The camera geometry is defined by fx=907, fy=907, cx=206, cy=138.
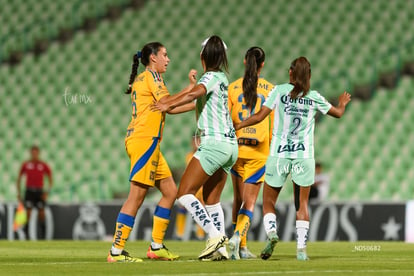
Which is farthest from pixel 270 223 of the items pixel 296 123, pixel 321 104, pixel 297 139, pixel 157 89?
pixel 157 89

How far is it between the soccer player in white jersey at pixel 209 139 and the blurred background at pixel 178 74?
30.1 ft

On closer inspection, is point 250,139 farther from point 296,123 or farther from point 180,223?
point 180,223

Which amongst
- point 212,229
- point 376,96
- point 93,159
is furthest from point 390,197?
point 212,229

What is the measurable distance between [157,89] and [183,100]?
0.52m

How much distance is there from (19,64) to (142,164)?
1387cm

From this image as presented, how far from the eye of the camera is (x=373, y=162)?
56.9ft

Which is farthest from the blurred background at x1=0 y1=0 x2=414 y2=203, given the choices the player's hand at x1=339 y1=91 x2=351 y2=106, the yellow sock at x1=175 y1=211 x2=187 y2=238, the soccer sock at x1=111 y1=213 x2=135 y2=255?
the soccer sock at x1=111 y1=213 x2=135 y2=255

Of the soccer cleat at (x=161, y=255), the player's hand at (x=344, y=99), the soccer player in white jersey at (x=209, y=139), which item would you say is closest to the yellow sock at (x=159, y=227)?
the soccer cleat at (x=161, y=255)

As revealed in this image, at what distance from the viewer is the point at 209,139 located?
7816mm

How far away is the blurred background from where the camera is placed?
695 inches

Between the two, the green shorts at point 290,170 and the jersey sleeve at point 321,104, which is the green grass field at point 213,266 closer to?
the green shorts at point 290,170

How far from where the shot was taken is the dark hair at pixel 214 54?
788 cm

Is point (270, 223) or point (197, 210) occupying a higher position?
point (197, 210)

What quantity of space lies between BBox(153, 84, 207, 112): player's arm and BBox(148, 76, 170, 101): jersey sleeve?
0.50ft
